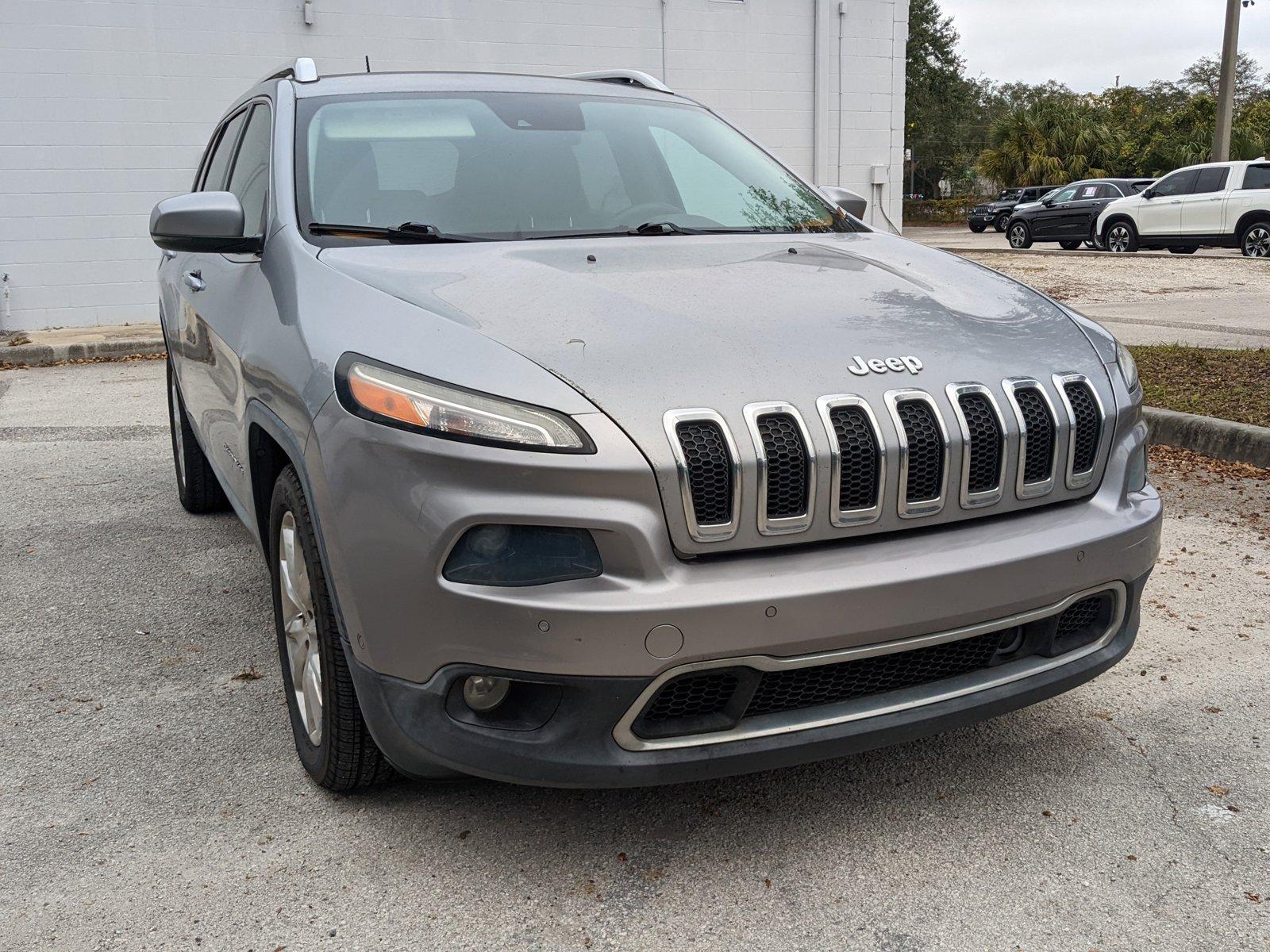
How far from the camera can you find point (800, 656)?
215 cm

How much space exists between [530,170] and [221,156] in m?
1.90

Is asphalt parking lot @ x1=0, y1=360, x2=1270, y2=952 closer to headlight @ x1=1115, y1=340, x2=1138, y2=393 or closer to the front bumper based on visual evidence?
the front bumper

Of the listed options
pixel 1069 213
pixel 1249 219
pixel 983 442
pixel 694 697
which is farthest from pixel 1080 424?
pixel 1069 213

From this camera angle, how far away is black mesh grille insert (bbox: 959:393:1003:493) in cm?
233

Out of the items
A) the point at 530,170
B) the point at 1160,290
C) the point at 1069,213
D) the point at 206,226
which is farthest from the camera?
the point at 1069,213

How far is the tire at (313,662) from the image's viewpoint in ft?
8.03

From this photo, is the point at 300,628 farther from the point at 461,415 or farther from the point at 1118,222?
the point at 1118,222

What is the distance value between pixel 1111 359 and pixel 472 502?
1545 mm

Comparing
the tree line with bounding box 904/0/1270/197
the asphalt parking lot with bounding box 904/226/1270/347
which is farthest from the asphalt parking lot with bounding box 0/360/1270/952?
the tree line with bounding box 904/0/1270/197

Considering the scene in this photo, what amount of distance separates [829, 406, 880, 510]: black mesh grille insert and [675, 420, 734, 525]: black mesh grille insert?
23cm

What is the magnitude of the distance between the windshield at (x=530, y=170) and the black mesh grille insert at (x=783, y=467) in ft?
4.18

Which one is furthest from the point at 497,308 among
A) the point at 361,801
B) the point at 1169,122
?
the point at 1169,122

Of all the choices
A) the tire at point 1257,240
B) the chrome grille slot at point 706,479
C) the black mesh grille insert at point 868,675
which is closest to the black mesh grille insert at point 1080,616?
the black mesh grille insert at point 868,675

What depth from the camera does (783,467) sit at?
2172 mm
